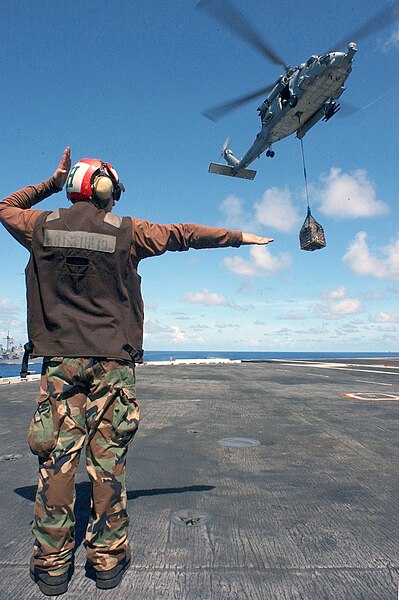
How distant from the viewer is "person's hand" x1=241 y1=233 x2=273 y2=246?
2.92 m

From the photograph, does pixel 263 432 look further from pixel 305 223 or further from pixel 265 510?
pixel 305 223

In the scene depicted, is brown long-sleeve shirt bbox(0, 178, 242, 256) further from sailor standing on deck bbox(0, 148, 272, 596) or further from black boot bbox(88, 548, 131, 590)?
black boot bbox(88, 548, 131, 590)

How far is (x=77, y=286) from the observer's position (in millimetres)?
2539

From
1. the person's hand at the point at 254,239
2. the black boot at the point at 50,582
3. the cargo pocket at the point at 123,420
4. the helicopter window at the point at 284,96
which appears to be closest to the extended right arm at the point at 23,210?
the cargo pocket at the point at 123,420

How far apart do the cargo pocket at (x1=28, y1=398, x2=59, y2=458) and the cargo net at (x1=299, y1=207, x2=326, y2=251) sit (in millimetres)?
17823

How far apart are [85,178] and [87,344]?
1.20 m

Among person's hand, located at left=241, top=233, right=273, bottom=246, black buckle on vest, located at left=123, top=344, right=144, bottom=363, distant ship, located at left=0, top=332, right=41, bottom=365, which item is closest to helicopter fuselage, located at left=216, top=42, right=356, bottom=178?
person's hand, located at left=241, top=233, right=273, bottom=246

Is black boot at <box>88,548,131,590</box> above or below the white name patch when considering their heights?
below

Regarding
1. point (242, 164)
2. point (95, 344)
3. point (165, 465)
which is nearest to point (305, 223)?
point (242, 164)

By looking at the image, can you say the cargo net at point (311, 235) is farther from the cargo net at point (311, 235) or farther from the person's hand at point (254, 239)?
the person's hand at point (254, 239)

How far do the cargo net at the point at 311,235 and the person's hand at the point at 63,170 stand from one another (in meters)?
17.1

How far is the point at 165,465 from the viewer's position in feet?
13.8

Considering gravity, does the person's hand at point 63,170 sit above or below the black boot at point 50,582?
above

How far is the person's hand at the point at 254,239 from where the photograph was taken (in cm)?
292
